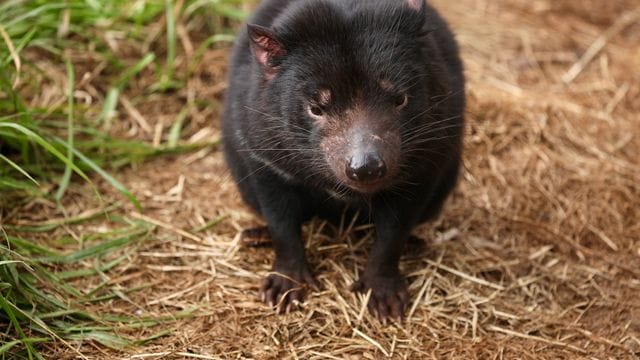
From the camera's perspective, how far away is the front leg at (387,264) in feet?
14.1

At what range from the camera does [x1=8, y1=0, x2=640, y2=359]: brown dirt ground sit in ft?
13.7

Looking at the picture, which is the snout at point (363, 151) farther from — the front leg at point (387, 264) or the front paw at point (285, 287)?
the front paw at point (285, 287)

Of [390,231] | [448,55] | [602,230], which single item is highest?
[448,55]

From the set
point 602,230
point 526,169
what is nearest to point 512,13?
point 526,169

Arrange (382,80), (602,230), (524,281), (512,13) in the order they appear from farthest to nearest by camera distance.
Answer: (512,13)
(602,230)
(524,281)
(382,80)

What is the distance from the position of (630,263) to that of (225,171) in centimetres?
250

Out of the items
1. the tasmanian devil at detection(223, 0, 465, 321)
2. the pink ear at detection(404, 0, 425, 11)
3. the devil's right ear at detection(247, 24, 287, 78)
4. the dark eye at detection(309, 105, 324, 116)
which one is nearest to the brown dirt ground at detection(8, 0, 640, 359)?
the tasmanian devil at detection(223, 0, 465, 321)

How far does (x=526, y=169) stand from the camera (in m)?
5.64

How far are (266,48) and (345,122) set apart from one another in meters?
0.52

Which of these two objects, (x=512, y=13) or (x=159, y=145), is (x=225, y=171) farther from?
(x=512, y=13)

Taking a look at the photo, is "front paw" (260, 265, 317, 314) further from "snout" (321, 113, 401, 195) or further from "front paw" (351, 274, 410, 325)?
"snout" (321, 113, 401, 195)

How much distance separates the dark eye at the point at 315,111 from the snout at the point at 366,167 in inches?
11.6

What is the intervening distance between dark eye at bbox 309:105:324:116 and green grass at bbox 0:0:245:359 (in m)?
1.20

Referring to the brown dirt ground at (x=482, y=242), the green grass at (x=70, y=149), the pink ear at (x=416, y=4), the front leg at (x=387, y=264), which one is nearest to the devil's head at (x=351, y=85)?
the pink ear at (x=416, y=4)
